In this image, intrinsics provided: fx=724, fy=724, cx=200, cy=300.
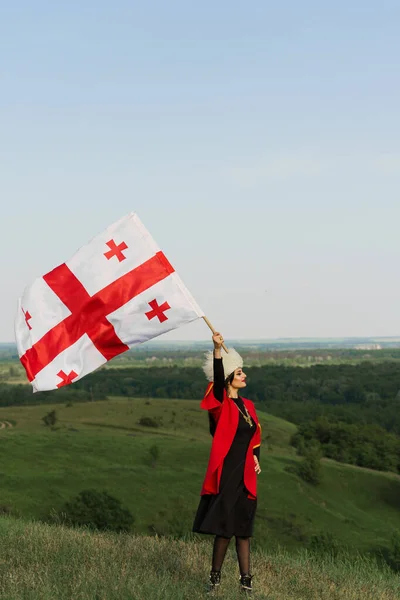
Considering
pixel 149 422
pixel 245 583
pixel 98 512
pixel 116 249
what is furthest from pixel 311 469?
pixel 116 249

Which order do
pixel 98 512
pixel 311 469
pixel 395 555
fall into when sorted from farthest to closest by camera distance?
pixel 311 469 → pixel 395 555 → pixel 98 512

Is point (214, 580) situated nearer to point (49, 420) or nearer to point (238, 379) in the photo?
point (238, 379)

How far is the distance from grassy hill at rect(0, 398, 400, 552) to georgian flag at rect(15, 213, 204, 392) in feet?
206

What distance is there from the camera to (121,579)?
893cm

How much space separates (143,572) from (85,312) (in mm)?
3641

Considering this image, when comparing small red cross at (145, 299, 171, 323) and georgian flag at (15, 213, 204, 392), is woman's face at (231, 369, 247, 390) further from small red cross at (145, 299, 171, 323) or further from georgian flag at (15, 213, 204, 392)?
small red cross at (145, 299, 171, 323)

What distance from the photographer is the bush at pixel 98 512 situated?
68562 millimetres

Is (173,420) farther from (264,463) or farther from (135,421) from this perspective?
(264,463)

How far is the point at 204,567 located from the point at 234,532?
1.52 m

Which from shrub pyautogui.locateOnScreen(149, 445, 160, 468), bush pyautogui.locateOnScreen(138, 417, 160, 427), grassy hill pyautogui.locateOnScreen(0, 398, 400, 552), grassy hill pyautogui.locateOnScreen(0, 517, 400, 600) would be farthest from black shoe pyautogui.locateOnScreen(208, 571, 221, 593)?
bush pyautogui.locateOnScreen(138, 417, 160, 427)

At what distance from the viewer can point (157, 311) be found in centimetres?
1017

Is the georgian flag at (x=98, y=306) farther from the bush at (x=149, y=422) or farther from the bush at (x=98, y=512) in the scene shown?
the bush at (x=149, y=422)

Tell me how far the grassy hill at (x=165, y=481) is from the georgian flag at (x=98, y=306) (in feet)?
206

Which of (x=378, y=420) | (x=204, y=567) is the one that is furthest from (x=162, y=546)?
(x=378, y=420)
